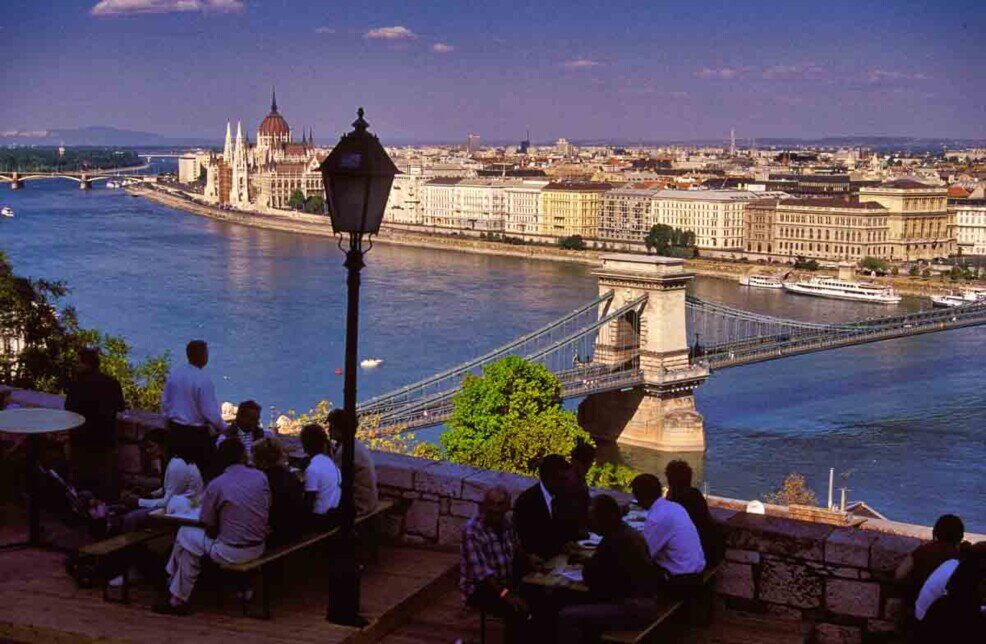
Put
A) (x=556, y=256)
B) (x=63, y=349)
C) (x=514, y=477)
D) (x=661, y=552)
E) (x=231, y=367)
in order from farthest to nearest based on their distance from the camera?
(x=556, y=256)
(x=231, y=367)
(x=63, y=349)
(x=514, y=477)
(x=661, y=552)

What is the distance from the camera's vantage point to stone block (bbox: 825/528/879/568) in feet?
7.66

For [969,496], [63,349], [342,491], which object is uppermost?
[342,491]

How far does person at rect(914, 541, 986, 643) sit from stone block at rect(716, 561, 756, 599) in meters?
0.36

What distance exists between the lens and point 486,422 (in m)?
12.2

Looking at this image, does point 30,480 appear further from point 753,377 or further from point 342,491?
point 753,377

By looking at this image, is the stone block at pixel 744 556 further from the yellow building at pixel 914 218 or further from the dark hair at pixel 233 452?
the yellow building at pixel 914 218

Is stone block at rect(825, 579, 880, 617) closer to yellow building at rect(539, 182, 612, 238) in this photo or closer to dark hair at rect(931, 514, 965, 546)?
dark hair at rect(931, 514, 965, 546)

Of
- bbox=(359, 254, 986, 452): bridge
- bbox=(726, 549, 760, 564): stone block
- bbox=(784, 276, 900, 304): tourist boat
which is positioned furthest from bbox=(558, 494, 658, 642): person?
bbox=(784, 276, 900, 304): tourist boat

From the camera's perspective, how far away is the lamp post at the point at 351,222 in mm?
2322

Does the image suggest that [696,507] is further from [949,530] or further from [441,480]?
[441,480]

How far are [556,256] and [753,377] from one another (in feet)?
60.7

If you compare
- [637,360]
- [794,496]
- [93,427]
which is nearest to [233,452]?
[93,427]

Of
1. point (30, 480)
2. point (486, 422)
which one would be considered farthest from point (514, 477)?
point (486, 422)

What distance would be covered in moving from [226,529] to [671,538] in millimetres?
701
